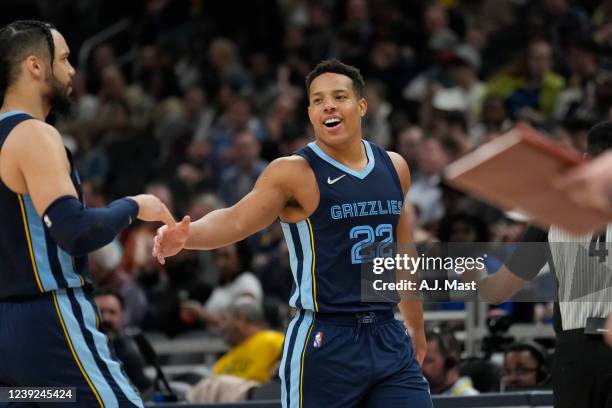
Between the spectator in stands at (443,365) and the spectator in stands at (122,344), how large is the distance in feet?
7.08

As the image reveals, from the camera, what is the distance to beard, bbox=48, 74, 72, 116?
5.25 metres

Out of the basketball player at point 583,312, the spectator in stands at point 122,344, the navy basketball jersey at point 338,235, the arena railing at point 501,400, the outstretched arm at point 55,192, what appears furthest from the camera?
the spectator in stands at point 122,344

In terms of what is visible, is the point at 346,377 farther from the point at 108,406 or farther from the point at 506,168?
the point at 506,168

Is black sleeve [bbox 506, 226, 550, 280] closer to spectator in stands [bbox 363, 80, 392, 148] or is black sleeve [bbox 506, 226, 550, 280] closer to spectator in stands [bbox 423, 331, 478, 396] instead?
spectator in stands [bbox 423, 331, 478, 396]

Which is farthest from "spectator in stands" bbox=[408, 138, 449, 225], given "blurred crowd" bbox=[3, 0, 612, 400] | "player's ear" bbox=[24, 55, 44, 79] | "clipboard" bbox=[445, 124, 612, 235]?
"clipboard" bbox=[445, 124, 612, 235]

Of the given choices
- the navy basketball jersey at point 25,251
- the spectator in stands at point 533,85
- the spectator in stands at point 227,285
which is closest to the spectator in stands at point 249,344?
the spectator in stands at point 227,285

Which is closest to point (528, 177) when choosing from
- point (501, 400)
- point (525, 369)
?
point (501, 400)

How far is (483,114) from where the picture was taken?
1260 centimetres

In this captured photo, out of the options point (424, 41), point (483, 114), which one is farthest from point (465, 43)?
point (483, 114)

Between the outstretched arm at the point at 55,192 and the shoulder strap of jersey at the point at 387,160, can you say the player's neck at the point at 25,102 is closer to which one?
the outstretched arm at the point at 55,192

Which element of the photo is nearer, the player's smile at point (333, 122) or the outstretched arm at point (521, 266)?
the player's smile at point (333, 122)

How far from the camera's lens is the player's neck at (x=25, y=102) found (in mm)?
5188

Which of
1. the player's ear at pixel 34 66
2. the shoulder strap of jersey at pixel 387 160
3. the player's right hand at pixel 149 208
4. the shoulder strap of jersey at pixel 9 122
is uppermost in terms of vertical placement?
the player's ear at pixel 34 66

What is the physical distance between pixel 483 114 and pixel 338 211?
7063 mm
